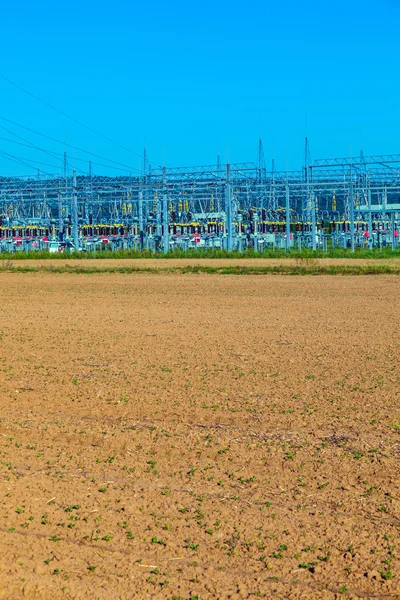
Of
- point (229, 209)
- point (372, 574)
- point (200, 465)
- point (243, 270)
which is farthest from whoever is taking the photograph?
point (229, 209)

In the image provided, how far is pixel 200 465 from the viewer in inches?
238

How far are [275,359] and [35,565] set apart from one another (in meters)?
6.38

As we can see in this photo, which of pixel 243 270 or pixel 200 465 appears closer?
pixel 200 465

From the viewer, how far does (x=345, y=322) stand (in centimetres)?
1427

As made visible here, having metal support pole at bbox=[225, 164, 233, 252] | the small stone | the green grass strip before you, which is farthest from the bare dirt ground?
metal support pole at bbox=[225, 164, 233, 252]

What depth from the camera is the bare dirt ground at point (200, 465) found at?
14.2 ft

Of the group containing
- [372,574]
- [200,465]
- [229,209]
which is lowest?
[372,574]

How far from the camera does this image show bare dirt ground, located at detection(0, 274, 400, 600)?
4316mm

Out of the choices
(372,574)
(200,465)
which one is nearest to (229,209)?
(200,465)

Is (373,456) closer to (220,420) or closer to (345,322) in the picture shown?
(220,420)

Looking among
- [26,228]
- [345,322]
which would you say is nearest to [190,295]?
[345,322]

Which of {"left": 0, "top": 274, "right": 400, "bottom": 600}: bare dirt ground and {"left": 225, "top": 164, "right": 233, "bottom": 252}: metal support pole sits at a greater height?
{"left": 225, "top": 164, "right": 233, "bottom": 252}: metal support pole

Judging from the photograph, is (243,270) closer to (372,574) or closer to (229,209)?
(229,209)

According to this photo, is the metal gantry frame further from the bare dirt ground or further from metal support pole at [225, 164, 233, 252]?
the bare dirt ground
